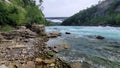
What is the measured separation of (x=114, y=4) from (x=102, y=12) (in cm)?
1111

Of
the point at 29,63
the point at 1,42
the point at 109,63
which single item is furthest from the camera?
the point at 1,42

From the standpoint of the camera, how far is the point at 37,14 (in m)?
65.6

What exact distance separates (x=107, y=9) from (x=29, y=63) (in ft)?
386

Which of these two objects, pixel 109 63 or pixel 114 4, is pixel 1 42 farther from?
pixel 114 4

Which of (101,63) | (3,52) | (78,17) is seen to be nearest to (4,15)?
(3,52)

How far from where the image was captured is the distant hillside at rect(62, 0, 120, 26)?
10496 centimetres

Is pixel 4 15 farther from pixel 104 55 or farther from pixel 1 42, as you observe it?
pixel 104 55

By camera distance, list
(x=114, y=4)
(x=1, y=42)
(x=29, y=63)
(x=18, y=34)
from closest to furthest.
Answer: (x=29, y=63) → (x=1, y=42) → (x=18, y=34) → (x=114, y=4)

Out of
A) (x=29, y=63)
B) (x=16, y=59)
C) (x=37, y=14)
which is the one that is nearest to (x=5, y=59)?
(x=16, y=59)

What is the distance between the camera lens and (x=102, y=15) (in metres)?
128

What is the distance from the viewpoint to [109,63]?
17328 mm

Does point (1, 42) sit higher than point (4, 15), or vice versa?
point (4, 15)

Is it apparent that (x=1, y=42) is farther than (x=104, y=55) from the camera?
Yes

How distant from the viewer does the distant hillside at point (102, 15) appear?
344 feet
